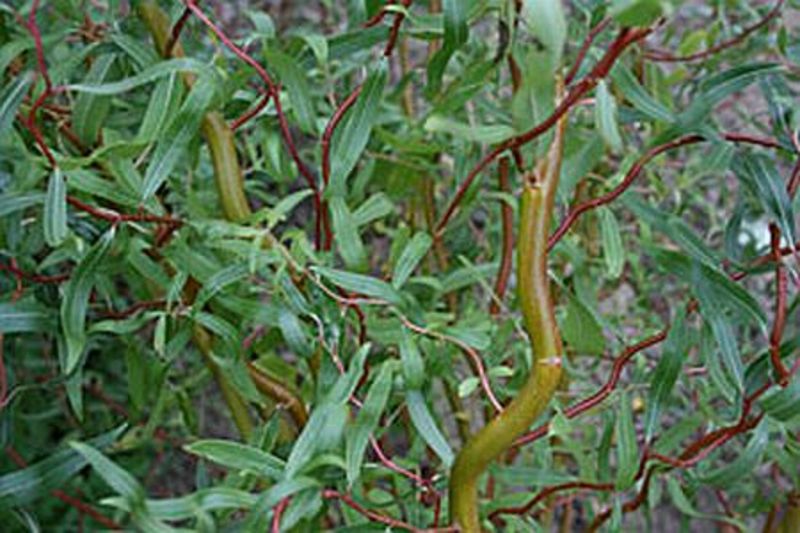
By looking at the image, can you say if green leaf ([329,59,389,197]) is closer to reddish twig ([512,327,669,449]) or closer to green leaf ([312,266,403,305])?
green leaf ([312,266,403,305])

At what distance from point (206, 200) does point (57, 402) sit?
490 mm

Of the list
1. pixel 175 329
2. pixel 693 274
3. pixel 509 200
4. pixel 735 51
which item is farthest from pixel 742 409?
pixel 735 51

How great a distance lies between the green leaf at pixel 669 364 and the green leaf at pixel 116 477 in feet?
0.84

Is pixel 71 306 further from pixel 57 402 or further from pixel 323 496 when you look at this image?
pixel 57 402

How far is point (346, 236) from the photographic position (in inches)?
21.8

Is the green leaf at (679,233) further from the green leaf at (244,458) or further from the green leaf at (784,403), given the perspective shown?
the green leaf at (244,458)

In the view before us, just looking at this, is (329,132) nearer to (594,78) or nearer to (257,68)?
(257,68)

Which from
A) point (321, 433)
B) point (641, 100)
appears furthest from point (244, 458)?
point (641, 100)

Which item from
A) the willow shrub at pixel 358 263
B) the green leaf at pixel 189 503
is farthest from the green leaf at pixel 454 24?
the green leaf at pixel 189 503

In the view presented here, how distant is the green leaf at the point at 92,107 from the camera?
602mm

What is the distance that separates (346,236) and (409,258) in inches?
1.6

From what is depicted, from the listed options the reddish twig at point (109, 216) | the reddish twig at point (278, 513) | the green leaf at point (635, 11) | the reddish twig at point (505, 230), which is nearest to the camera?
the green leaf at point (635, 11)

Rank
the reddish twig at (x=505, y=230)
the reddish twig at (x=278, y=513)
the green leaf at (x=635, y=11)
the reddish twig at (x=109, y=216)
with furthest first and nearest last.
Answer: the reddish twig at (x=505, y=230), the reddish twig at (x=109, y=216), the reddish twig at (x=278, y=513), the green leaf at (x=635, y=11)

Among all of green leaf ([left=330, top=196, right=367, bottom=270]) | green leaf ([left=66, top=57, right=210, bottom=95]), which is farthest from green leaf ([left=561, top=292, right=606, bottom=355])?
green leaf ([left=66, top=57, right=210, bottom=95])
